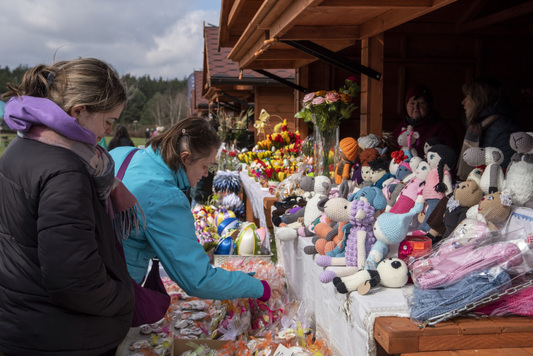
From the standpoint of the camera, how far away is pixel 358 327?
4.87 ft

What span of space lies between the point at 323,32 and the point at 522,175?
7.08ft

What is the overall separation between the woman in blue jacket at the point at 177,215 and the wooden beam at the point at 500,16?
10.8 feet

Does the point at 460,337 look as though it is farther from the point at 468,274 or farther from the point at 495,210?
the point at 495,210

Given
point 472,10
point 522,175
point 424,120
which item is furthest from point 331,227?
point 472,10

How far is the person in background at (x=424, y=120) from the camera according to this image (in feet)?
9.59

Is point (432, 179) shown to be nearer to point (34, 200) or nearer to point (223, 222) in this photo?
point (34, 200)

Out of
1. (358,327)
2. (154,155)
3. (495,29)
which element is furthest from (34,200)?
(495,29)

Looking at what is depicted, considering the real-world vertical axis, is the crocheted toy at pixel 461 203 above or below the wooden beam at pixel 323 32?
below

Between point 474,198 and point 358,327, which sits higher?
point 474,198

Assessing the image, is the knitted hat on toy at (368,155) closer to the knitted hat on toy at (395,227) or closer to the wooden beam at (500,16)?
the knitted hat on toy at (395,227)

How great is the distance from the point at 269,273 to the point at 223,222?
1.16 meters

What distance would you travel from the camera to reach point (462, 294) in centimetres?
136

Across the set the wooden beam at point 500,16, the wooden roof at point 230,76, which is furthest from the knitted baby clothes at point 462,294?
the wooden roof at point 230,76

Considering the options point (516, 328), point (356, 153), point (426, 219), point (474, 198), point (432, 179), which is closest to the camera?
point (516, 328)
